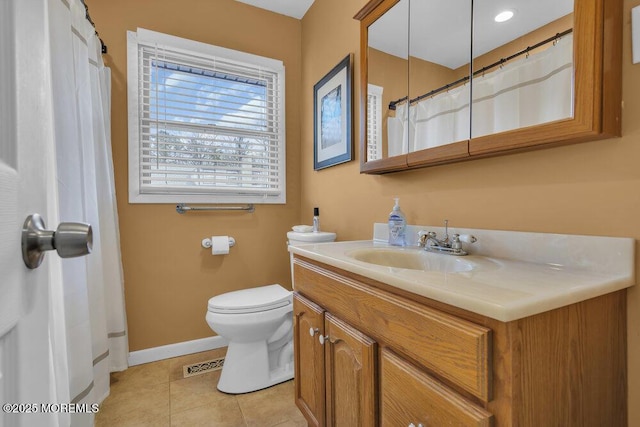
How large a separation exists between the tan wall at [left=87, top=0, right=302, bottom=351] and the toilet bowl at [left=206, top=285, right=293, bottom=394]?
20.1 inches

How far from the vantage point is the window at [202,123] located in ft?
6.48

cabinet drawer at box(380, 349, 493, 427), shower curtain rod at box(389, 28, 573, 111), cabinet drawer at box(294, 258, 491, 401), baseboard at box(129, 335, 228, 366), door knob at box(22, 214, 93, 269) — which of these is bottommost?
baseboard at box(129, 335, 228, 366)

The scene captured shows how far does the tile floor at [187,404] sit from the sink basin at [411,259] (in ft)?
2.99

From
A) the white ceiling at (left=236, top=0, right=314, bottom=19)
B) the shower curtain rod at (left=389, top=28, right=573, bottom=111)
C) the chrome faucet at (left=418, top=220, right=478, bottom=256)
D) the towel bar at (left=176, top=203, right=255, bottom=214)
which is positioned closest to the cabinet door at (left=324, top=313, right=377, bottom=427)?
the chrome faucet at (left=418, top=220, right=478, bottom=256)

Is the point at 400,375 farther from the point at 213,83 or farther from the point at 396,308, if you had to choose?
the point at 213,83

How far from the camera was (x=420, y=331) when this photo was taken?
681 mm

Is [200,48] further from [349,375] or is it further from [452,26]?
[349,375]

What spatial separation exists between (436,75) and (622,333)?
1000 millimetres

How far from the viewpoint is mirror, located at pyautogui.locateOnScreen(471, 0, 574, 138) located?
0.81 metres

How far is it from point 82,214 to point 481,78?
5.66 ft

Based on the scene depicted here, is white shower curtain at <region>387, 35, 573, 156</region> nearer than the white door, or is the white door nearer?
the white door

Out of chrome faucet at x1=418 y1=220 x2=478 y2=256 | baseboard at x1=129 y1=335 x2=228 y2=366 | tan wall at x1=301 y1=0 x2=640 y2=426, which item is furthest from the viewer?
baseboard at x1=129 y1=335 x2=228 y2=366

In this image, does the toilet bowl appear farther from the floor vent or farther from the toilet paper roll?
the toilet paper roll

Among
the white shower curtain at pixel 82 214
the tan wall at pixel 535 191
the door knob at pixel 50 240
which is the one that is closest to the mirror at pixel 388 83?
the tan wall at pixel 535 191
